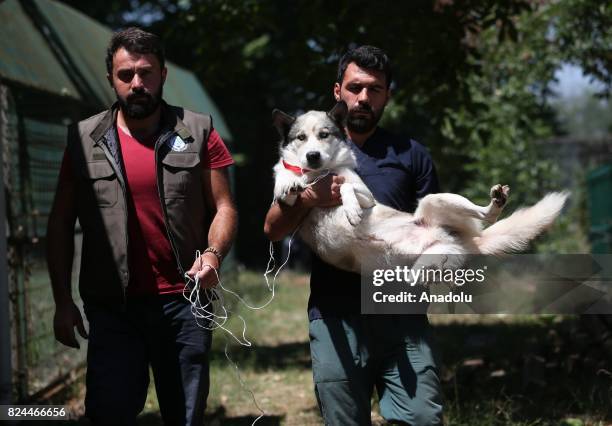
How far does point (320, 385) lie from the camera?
3.13 m

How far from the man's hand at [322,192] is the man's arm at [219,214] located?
0.36 meters

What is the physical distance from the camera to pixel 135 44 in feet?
10.6

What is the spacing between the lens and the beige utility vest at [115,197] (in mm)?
3205

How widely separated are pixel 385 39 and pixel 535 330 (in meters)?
3.96

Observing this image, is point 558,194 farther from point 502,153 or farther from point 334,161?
point 502,153

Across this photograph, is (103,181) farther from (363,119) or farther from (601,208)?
(601,208)

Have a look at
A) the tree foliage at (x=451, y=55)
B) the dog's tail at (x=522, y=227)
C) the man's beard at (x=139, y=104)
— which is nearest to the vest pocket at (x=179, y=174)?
the man's beard at (x=139, y=104)

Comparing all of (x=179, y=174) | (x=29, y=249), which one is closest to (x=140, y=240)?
(x=179, y=174)

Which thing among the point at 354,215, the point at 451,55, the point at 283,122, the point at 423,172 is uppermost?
the point at 451,55

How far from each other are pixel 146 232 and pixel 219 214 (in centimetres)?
34

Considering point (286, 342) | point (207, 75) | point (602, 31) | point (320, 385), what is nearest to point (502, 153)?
point (602, 31)

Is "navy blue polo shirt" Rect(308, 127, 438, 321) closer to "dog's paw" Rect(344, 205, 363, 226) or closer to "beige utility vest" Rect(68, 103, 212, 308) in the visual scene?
"dog's paw" Rect(344, 205, 363, 226)

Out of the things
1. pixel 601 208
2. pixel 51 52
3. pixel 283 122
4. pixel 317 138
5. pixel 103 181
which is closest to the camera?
pixel 103 181

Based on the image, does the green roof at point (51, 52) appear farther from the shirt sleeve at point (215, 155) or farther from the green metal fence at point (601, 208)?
the green metal fence at point (601, 208)
